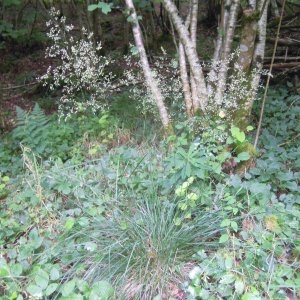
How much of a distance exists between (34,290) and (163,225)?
2.93ft

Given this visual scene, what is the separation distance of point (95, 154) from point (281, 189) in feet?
5.91

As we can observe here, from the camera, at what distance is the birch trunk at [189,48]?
3.25 m

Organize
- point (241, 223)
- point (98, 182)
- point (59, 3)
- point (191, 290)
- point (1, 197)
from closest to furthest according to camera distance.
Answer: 1. point (191, 290)
2. point (241, 223)
3. point (98, 182)
4. point (1, 197)
5. point (59, 3)

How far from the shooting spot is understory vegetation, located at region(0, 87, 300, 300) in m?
2.24

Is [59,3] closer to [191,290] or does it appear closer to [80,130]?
[80,130]

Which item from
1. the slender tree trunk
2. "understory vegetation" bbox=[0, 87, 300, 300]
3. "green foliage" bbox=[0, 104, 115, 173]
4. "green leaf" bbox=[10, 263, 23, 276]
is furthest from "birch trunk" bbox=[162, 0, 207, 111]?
"green leaf" bbox=[10, 263, 23, 276]

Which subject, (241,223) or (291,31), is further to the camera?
(291,31)

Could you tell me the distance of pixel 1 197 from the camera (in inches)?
134

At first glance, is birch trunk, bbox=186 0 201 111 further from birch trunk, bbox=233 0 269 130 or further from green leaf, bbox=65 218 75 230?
green leaf, bbox=65 218 75 230

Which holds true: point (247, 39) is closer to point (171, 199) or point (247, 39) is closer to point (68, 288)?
point (171, 199)

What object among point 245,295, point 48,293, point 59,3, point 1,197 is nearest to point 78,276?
point 48,293

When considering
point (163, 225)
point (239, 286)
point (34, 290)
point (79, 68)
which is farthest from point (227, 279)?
point (79, 68)

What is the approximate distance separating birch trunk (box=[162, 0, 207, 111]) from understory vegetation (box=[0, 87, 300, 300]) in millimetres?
278

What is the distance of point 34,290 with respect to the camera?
2.14 meters
